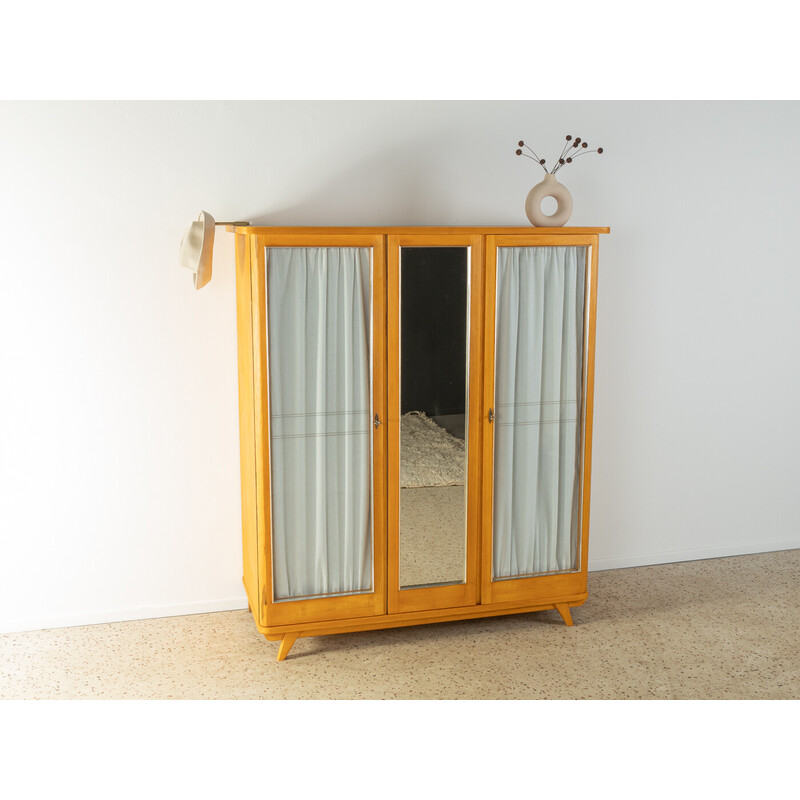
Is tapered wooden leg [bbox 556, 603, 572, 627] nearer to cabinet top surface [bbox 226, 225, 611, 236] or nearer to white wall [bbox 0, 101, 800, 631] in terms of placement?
white wall [bbox 0, 101, 800, 631]

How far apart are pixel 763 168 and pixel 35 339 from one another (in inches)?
140

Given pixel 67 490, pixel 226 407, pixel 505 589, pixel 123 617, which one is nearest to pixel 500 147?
pixel 226 407

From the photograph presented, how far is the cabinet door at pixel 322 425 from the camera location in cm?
329

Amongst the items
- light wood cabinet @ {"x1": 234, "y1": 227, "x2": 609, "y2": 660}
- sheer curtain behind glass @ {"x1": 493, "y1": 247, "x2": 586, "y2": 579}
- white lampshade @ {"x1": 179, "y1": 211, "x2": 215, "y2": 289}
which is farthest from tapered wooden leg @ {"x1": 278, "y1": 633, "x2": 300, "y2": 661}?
Result: white lampshade @ {"x1": 179, "y1": 211, "x2": 215, "y2": 289}

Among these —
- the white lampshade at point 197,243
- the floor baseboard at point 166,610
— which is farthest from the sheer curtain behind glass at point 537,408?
the white lampshade at point 197,243

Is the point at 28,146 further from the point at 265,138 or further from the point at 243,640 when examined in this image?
the point at 243,640

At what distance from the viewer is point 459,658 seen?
140 inches

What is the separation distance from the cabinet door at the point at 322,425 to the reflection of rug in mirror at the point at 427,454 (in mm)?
101

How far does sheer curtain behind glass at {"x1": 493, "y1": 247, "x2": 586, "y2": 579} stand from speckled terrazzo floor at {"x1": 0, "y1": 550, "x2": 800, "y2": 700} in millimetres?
363

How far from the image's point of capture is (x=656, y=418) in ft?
14.7

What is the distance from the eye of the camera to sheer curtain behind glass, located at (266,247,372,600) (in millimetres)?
3303

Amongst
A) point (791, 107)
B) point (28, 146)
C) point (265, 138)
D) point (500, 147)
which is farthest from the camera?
point (791, 107)

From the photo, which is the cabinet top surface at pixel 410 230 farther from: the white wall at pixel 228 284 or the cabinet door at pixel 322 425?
the white wall at pixel 228 284

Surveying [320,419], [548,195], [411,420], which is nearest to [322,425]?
[320,419]
